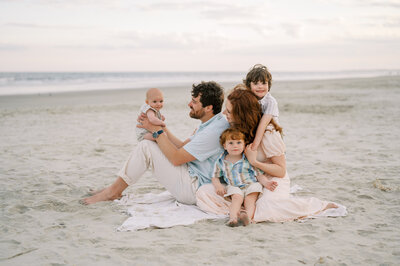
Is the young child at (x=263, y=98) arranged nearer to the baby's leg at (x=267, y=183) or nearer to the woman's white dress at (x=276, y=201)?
the woman's white dress at (x=276, y=201)

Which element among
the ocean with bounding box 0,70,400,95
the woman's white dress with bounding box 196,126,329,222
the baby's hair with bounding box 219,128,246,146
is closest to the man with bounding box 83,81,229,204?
the baby's hair with bounding box 219,128,246,146

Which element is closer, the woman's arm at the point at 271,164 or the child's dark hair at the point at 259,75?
the woman's arm at the point at 271,164

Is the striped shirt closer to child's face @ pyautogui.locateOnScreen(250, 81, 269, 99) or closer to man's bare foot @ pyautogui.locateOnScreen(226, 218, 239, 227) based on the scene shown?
man's bare foot @ pyautogui.locateOnScreen(226, 218, 239, 227)

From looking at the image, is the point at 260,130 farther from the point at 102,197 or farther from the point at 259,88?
the point at 102,197

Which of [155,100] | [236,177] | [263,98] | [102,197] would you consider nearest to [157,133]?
[155,100]

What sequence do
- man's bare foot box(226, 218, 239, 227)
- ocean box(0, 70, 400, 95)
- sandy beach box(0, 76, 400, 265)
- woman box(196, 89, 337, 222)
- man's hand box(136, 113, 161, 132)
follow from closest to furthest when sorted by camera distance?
1. sandy beach box(0, 76, 400, 265)
2. man's bare foot box(226, 218, 239, 227)
3. woman box(196, 89, 337, 222)
4. man's hand box(136, 113, 161, 132)
5. ocean box(0, 70, 400, 95)

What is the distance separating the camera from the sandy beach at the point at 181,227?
3.07 m

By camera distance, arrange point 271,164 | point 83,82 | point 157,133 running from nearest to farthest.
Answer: point 271,164
point 157,133
point 83,82

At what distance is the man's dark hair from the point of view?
3.94 metres

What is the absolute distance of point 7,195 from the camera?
15.1ft

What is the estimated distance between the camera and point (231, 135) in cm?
371

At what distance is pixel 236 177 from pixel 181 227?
75 cm

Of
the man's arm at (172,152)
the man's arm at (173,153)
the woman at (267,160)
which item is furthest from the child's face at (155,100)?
the woman at (267,160)

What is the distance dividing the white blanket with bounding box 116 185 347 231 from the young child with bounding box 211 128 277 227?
0.27 metres
